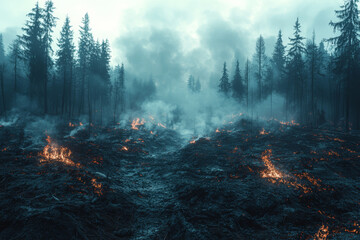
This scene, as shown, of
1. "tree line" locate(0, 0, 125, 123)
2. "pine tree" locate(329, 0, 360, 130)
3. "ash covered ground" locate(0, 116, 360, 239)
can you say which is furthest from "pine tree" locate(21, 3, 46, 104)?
"pine tree" locate(329, 0, 360, 130)

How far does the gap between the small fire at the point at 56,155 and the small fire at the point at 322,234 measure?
12.7 m

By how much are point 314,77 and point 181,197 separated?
1676 inches

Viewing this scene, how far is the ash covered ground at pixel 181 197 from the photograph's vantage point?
232 inches

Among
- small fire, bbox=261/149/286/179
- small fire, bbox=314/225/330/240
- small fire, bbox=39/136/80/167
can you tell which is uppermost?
small fire, bbox=39/136/80/167

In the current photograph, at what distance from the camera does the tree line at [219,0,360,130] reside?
2027 centimetres

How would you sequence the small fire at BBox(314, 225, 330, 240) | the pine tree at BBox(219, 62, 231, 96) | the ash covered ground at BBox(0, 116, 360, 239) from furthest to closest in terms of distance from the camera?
the pine tree at BBox(219, 62, 231, 96) → the ash covered ground at BBox(0, 116, 360, 239) → the small fire at BBox(314, 225, 330, 240)

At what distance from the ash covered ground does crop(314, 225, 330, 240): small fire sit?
3 cm

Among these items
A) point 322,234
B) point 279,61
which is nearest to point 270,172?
point 322,234

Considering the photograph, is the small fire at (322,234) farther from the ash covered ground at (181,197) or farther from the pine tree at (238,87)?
the pine tree at (238,87)

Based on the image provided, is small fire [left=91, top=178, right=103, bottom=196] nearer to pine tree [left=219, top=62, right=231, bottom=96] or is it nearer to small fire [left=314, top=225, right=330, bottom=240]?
small fire [left=314, top=225, right=330, bottom=240]

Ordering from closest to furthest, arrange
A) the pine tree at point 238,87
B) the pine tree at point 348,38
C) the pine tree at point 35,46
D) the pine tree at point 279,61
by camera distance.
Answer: the pine tree at point 348,38
the pine tree at point 35,46
the pine tree at point 279,61
the pine tree at point 238,87

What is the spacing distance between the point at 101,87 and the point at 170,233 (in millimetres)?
38242

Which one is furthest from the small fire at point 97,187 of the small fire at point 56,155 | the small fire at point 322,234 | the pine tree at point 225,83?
the pine tree at point 225,83

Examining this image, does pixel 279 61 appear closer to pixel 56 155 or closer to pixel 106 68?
pixel 106 68
